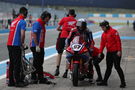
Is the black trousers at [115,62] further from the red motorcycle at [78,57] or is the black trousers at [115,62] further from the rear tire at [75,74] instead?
the rear tire at [75,74]

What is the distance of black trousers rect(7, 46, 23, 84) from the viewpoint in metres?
7.59

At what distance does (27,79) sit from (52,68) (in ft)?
8.44

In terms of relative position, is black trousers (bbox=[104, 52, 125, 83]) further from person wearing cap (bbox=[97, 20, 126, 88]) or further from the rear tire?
the rear tire

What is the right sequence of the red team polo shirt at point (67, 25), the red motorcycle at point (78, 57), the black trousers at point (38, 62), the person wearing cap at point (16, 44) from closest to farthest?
the person wearing cap at point (16, 44) < the red motorcycle at point (78, 57) < the black trousers at point (38, 62) < the red team polo shirt at point (67, 25)

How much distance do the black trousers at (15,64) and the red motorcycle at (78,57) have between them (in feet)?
3.57

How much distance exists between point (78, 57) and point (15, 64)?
1327 millimetres

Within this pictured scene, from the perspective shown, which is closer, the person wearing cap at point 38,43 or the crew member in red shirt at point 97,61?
the person wearing cap at point 38,43

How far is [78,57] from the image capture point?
786 centimetres

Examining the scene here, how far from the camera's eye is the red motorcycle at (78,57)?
7.77 metres

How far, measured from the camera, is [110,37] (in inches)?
307

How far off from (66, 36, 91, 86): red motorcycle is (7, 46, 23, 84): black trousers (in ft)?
A: 3.57

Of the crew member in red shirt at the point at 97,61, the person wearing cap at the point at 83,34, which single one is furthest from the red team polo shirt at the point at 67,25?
the crew member in red shirt at the point at 97,61

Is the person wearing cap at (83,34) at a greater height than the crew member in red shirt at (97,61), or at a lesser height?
greater

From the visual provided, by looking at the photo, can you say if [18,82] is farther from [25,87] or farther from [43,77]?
[43,77]
